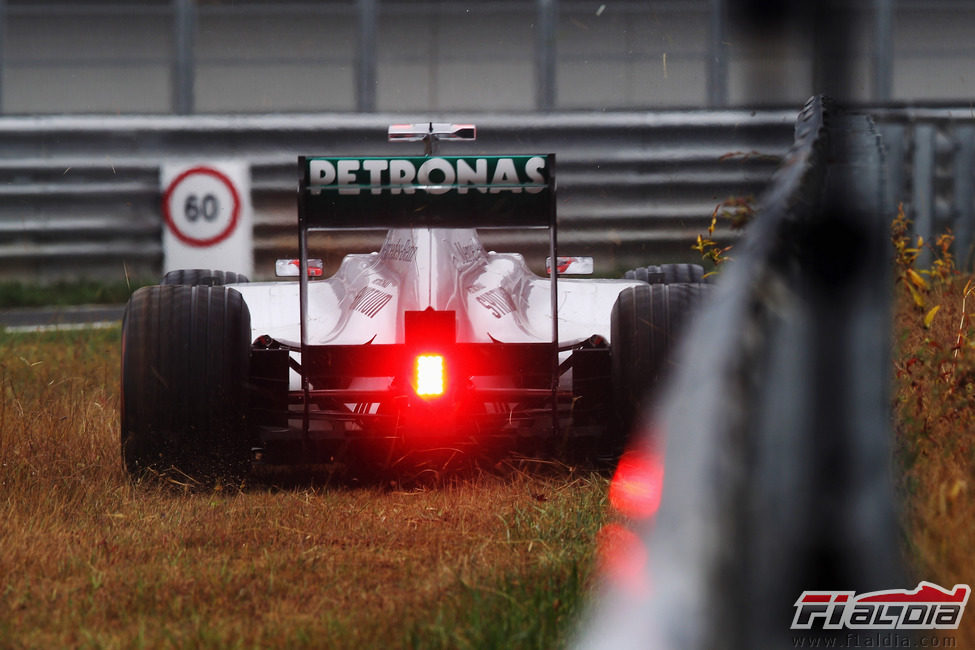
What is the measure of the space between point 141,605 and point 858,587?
177cm

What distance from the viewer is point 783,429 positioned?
5.72 feet

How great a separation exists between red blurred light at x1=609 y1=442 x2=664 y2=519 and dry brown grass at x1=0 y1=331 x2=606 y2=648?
3.1 inches

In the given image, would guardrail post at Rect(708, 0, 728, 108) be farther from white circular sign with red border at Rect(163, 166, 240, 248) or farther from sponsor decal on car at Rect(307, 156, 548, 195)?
sponsor decal on car at Rect(307, 156, 548, 195)

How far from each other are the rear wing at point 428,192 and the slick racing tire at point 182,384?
54cm

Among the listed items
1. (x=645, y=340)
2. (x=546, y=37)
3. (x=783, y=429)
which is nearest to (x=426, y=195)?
(x=645, y=340)

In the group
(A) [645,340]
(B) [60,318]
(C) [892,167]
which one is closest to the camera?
(C) [892,167]

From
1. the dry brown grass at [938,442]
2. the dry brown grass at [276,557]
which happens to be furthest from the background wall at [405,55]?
the dry brown grass at [276,557]

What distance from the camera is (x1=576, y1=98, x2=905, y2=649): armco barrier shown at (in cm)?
127

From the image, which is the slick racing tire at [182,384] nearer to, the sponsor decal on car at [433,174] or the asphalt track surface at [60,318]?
the sponsor decal on car at [433,174]

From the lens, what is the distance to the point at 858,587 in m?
1.98

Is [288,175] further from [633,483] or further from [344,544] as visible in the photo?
[344,544]

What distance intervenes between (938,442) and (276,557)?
200 cm

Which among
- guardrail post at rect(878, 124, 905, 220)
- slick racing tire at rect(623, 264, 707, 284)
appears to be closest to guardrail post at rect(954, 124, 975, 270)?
guardrail post at rect(878, 124, 905, 220)

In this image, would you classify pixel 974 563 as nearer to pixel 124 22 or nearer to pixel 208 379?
pixel 208 379
